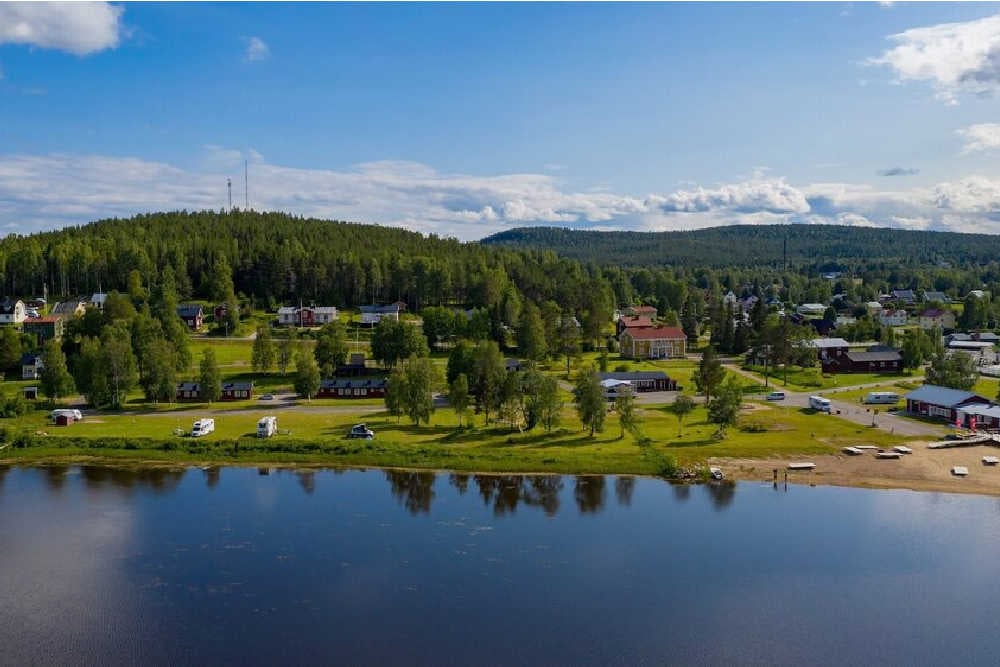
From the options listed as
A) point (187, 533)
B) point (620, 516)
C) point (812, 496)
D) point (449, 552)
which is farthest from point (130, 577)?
point (812, 496)

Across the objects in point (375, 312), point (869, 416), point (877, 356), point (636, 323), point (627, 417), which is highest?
point (375, 312)

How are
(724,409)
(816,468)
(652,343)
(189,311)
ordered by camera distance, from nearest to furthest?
(816,468), (724,409), (652,343), (189,311)

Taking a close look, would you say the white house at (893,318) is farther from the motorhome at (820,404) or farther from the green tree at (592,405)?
the green tree at (592,405)

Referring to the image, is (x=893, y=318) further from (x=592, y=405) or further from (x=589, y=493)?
(x=589, y=493)

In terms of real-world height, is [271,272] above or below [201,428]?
above

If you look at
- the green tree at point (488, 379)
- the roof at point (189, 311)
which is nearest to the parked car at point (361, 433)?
the green tree at point (488, 379)

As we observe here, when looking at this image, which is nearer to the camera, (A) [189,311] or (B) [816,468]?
(B) [816,468]

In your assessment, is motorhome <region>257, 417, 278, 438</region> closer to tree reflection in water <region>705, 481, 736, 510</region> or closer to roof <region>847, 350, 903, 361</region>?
tree reflection in water <region>705, 481, 736, 510</region>

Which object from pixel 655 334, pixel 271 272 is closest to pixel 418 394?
pixel 655 334
